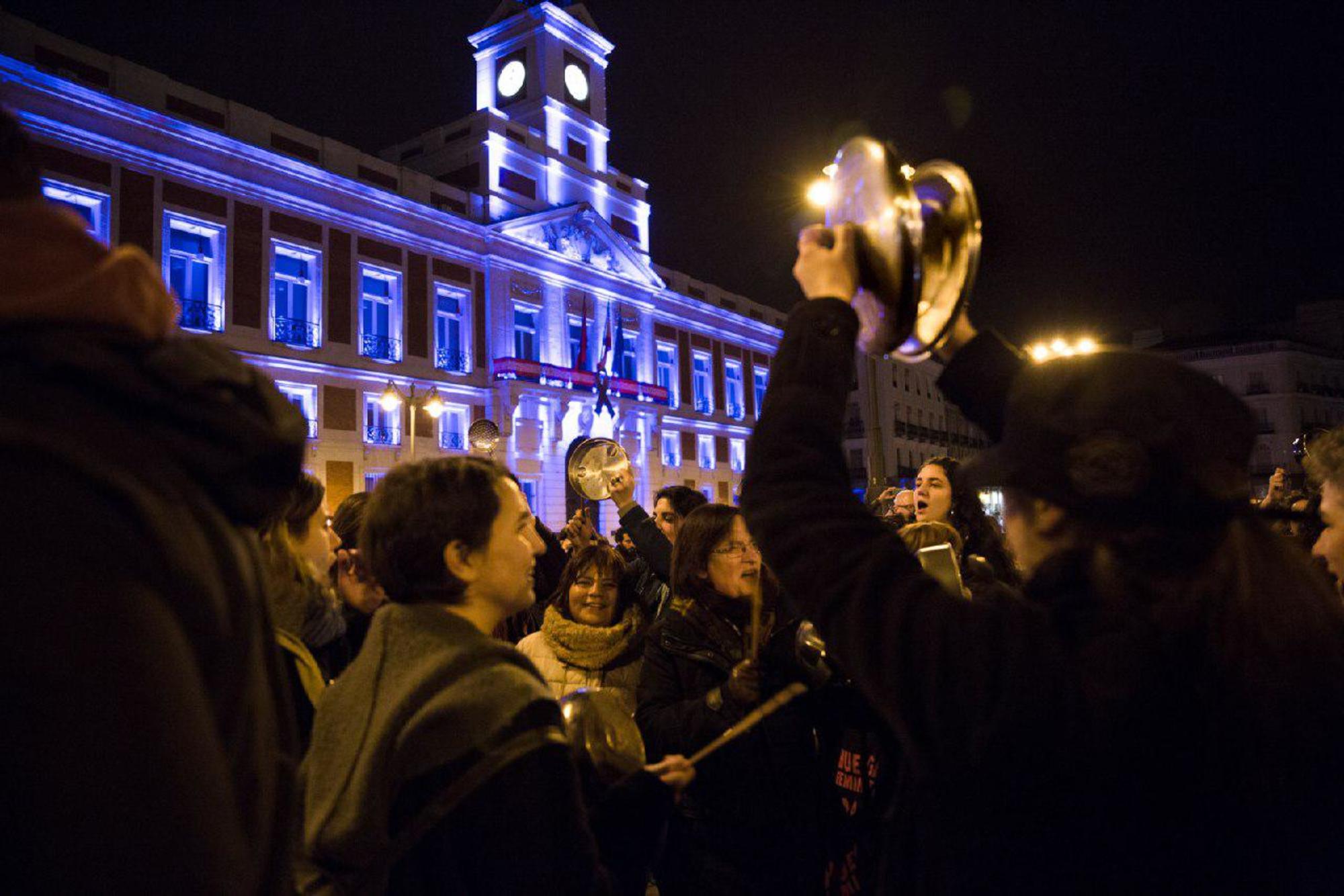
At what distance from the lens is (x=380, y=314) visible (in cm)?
2531

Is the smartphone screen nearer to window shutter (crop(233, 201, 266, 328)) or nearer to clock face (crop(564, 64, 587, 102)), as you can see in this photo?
window shutter (crop(233, 201, 266, 328))

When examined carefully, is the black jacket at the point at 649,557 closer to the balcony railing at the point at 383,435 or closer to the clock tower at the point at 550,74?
the balcony railing at the point at 383,435

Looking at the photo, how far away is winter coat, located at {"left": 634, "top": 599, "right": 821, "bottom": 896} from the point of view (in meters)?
2.88

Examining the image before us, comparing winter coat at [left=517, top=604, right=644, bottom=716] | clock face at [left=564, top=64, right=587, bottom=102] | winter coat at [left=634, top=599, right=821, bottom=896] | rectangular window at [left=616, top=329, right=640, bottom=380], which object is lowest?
winter coat at [left=634, top=599, right=821, bottom=896]

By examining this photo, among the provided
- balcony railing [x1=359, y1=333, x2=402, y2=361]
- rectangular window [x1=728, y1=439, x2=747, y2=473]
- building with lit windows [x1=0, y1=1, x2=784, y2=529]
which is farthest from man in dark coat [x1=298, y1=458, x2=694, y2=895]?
rectangular window [x1=728, y1=439, x2=747, y2=473]

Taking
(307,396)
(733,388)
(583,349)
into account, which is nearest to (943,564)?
(307,396)

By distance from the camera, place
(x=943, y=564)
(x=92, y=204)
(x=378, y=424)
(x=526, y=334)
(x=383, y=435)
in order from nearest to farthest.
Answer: (x=943, y=564), (x=92, y=204), (x=383, y=435), (x=378, y=424), (x=526, y=334)

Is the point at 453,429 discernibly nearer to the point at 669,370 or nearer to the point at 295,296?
the point at 295,296

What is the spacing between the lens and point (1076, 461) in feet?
4.04

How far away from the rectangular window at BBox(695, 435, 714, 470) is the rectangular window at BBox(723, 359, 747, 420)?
1.73 metres

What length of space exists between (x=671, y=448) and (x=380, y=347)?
547 inches

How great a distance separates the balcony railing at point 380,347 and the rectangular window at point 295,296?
141 cm

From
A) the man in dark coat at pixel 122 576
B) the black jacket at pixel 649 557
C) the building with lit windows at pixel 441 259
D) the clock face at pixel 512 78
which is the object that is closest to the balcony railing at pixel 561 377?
the building with lit windows at pixel 441 259

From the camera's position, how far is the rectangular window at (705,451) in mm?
36688
